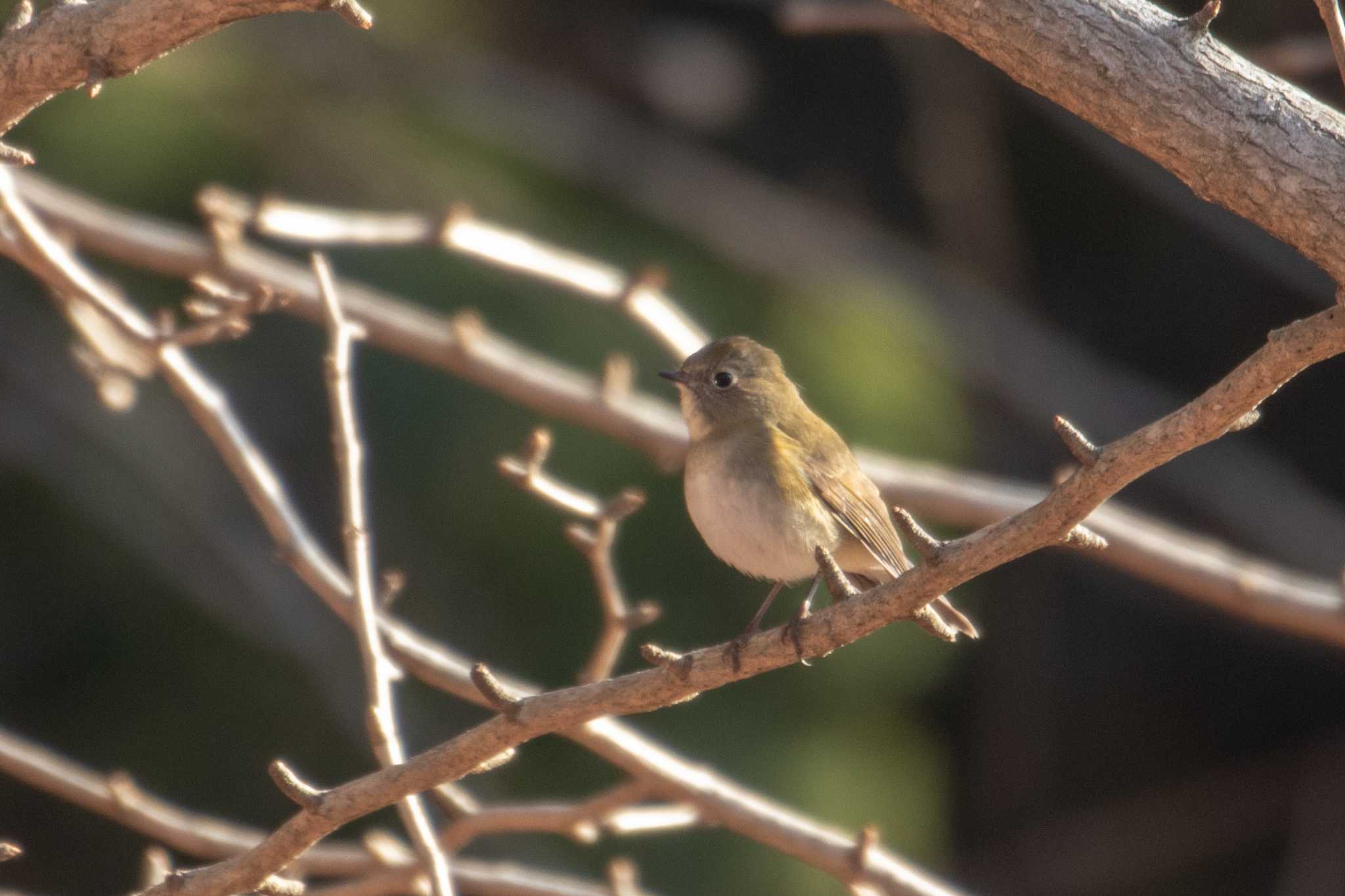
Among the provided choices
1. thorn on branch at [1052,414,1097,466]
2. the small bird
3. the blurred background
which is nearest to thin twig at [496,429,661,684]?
the small bird

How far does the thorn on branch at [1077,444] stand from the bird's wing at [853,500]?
1.52 m

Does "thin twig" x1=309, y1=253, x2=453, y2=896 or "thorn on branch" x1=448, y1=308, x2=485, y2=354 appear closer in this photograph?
"thin twig" x1=309, y1=253, x2=453, y2=896

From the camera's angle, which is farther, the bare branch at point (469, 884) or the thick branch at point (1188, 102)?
the bare branch at point (469, 884)

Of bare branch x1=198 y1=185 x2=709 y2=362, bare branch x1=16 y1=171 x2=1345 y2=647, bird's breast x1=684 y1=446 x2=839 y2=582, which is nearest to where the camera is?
bird's breast x1=684 y1=446 x2=839 y2=582

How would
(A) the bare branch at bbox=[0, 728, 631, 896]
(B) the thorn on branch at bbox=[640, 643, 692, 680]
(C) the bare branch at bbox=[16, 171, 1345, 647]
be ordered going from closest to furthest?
(B) the thorn on branch at bbox=[640, 643, 692, 680], (A) the bare branch at bbox=[0, 728, 631, 896], (C) the bare branch at bbox=[16, 171, 1345, 647]

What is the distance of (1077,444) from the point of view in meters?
1.68

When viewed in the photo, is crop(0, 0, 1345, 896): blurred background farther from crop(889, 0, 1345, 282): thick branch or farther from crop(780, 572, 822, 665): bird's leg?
crop(889, 0, 1345, 282): thick branch

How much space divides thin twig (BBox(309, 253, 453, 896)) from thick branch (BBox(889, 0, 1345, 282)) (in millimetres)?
1383

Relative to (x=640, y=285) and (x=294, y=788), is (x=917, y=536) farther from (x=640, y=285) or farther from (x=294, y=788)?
(x=640, y=285)

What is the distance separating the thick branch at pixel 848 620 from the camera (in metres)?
1.63

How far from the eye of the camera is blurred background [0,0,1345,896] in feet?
17.1

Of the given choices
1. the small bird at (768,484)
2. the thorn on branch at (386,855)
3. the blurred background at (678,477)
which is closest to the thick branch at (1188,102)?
the small bird at (768,484)

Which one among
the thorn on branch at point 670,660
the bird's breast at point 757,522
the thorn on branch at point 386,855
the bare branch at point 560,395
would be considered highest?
the bare branch at point 560,395

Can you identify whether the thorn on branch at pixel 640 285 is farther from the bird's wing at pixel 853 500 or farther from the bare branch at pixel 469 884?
the bare branch at pixel 469 884
